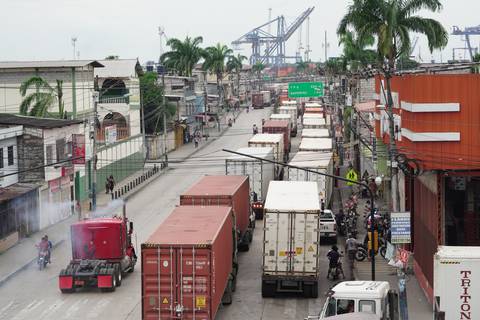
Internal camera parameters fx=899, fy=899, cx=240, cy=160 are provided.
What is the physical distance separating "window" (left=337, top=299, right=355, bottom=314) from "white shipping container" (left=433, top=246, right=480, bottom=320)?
2929 mm

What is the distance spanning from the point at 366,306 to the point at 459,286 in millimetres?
3070

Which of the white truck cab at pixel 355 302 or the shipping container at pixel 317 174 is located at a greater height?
the shipping container at pixel 317 174

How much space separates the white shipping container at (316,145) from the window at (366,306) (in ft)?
116

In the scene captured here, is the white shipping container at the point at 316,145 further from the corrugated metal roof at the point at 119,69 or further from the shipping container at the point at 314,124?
the corrugated metal roof at the point at 119,69

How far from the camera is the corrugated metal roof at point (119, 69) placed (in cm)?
9344

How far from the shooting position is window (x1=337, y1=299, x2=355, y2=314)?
23906 mm

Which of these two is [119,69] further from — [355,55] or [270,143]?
[270,143]

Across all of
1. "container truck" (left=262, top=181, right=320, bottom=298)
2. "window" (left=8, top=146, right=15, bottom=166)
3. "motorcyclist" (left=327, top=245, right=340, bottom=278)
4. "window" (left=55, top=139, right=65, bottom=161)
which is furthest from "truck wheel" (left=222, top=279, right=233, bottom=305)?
"window" (left=55, top=139, right=65, bottom=161)

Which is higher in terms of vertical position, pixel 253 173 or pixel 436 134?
pixel 436 134

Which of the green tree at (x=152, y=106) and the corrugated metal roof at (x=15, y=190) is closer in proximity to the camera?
the corrugated metal roof at (x=15, y=190)

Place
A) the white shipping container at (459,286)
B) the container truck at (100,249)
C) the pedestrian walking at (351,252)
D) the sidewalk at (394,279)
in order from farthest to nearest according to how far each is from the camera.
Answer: the pedestrian walking at (351,252), the container truck at (100,249), the sidewalk at (394,279), the white shipping container at (459,286)

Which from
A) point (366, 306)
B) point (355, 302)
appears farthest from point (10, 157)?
point (366, 306)

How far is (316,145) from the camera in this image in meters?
61.7

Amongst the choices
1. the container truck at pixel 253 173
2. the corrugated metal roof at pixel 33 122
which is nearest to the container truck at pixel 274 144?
the container truck at pixel 253 173
